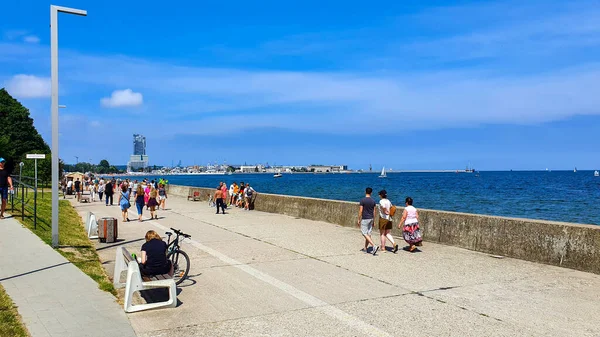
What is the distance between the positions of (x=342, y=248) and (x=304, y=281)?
3.90 m

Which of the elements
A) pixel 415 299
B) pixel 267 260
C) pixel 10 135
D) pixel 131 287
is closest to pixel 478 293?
pixel 415 299

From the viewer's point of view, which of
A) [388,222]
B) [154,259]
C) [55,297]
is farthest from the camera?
[388,222]

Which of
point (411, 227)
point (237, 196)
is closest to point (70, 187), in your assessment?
point (237, 196)

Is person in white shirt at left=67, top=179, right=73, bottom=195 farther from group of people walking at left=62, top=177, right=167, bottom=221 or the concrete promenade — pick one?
the concrete promenade

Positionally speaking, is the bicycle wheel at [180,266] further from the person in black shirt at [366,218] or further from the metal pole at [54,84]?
the person in black shirt at [366,218]

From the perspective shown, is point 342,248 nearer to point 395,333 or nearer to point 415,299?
point 415,299

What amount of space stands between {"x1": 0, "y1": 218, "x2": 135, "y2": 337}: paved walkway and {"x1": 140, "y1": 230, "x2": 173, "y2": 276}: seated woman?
648 millimetres

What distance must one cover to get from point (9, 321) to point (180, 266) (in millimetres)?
3375

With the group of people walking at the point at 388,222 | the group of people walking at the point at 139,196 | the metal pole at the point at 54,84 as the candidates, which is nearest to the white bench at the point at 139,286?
the metal pole at the point at 54,84

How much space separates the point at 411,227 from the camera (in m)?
11.7

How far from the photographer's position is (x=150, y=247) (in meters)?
7.86

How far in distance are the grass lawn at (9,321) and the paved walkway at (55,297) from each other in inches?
3.0

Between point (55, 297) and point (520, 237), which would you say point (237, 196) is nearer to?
point (520, 237)

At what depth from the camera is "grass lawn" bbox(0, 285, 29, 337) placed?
5.72 m
